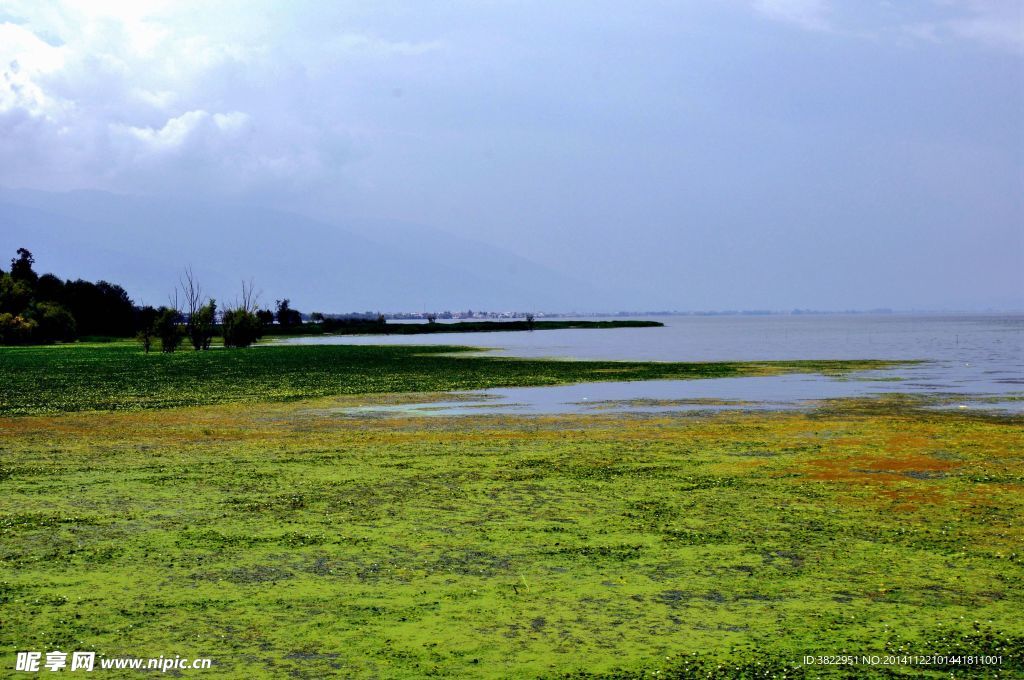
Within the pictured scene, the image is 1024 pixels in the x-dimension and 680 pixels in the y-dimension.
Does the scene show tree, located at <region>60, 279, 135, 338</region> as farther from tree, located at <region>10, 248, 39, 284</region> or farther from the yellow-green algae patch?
the yellow-green algae patch

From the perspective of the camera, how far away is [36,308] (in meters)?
113

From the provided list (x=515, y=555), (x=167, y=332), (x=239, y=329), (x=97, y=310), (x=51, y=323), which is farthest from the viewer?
(x=97, y=310)

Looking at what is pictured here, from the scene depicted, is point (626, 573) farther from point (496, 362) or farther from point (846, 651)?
point (496, 362)

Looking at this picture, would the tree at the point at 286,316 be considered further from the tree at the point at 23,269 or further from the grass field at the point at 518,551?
the grass field at the point at 518,551

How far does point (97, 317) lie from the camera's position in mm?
136875

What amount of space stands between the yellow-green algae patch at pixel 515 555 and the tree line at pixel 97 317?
2855 inches

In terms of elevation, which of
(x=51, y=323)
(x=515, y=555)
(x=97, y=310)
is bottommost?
(x=515, y=555)

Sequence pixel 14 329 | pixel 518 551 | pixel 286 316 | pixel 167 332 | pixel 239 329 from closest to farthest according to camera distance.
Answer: pixel 518 551 < pixel 167 332 < pixel 239 329 < pixel 14 329 < pixel 286 316

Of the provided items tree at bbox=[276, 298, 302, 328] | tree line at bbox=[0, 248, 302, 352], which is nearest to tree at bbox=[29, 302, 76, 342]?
tree line at bbox=[0, 248, 302, 352]

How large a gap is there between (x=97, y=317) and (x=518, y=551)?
139 meters

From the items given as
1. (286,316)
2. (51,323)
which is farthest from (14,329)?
(286,316)

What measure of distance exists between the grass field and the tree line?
70567 millimetres

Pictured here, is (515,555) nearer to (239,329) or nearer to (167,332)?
(167,332)

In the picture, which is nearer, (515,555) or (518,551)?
(515,555)
